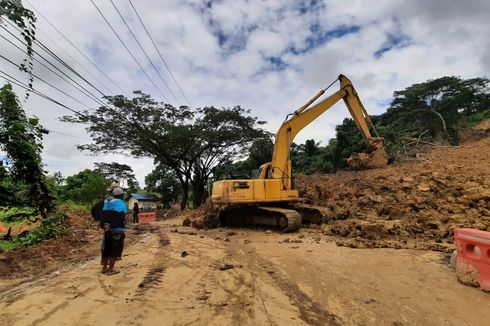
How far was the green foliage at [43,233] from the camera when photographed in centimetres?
973

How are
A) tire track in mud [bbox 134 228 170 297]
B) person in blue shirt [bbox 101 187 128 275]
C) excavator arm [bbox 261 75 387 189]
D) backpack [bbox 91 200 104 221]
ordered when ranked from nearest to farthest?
tire track in mud [bbox 134 228 170 297], person in blue shirt [bbox 101 187 128 275], backpack [bbox 91 200 104 221], excavator arm [bbox 261 75 387 189]

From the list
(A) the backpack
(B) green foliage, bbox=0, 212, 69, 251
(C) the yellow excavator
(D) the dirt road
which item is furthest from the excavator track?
(A) the backpack

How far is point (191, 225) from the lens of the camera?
53.9ft

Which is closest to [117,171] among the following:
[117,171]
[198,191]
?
[117,171]

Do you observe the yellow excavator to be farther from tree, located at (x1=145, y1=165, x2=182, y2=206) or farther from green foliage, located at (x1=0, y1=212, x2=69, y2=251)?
tree, located at (x1=145, y1=165, x2=182, y2=206)

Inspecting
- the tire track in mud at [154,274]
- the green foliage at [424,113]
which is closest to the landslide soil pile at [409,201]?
the tire track in mud at [154,274]

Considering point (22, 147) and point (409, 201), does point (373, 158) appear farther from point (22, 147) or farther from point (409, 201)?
point (22, 147)

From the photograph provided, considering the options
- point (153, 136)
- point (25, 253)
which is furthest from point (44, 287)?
point (153, 136)

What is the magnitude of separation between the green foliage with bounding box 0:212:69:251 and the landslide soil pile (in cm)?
778

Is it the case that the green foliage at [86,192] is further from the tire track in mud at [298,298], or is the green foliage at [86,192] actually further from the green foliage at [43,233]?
the tire track in mud at [298,298]

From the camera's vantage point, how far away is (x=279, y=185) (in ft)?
45.0

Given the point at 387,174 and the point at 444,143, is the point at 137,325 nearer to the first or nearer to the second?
the point at 387,174

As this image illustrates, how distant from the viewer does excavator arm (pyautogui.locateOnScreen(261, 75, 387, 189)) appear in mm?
14070

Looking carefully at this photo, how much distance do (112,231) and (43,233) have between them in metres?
5.04
